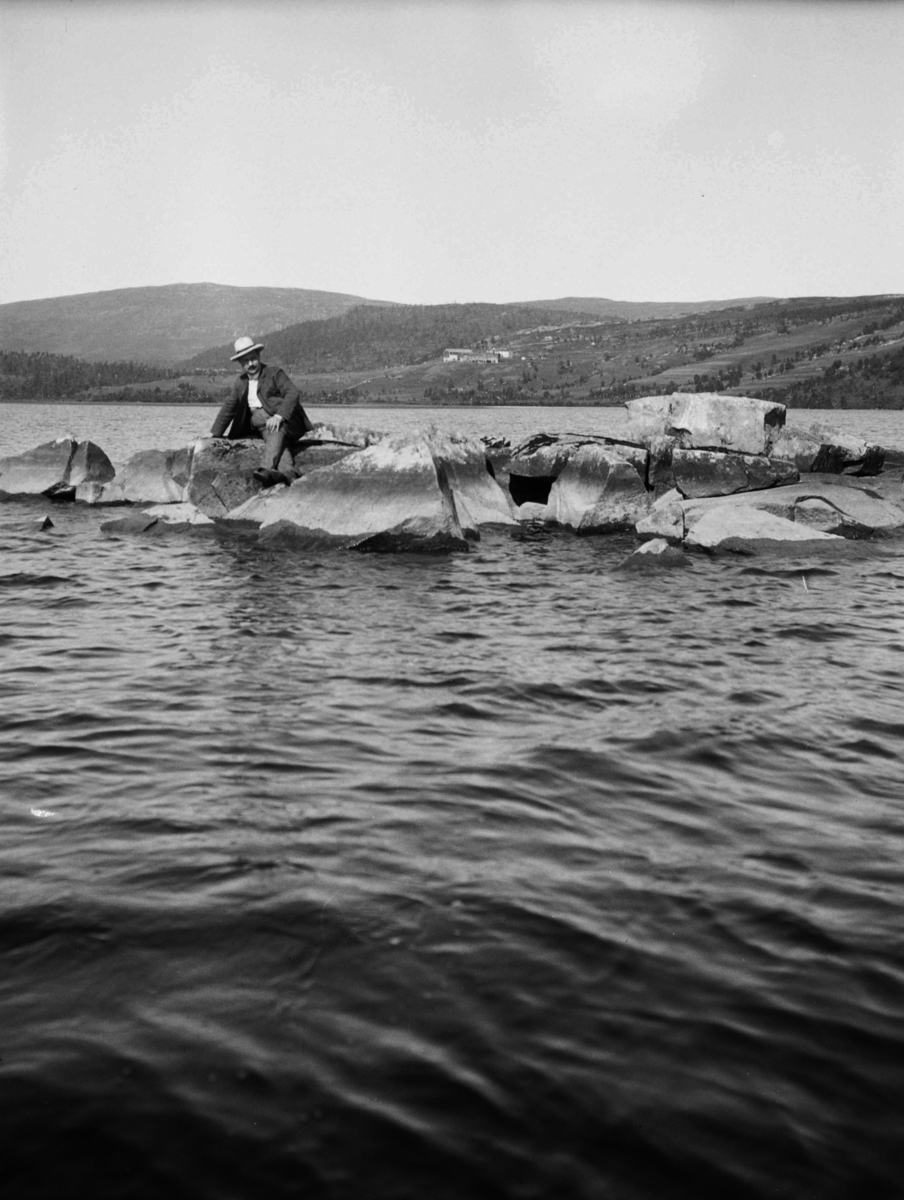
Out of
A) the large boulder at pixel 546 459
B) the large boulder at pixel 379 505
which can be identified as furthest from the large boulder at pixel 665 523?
the large boulder at pixel 379 505

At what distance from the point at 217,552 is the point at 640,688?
10198 millimetres

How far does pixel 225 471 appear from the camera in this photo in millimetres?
21766

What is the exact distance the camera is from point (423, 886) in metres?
5.53

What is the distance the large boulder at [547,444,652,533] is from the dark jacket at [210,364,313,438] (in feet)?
17.7

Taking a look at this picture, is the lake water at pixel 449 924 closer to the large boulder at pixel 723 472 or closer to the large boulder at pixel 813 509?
the large boulder at pixel 813 509

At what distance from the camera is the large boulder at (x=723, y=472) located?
2247 cm

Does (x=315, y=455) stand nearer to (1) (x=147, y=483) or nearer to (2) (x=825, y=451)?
(1) (x=147, y=483)

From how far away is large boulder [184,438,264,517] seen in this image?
854 inches

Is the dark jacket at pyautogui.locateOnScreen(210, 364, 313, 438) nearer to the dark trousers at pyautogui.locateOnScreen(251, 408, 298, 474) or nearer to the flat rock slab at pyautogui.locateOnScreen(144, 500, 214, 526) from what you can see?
the dark trousers at pyautogui.locateOnScreen(251, 408, 298, 474)

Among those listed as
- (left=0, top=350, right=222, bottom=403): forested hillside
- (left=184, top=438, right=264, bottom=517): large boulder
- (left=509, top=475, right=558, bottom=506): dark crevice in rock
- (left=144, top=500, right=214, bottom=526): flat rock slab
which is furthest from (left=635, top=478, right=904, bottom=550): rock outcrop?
(left=0, top=350, right=222, bottom=403): forested hillside

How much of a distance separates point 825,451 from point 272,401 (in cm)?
1189

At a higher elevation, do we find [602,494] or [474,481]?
[474,481]

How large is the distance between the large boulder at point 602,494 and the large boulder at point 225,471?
6106 millimetres

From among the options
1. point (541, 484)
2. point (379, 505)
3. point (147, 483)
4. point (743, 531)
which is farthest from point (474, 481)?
point (147, 483)
